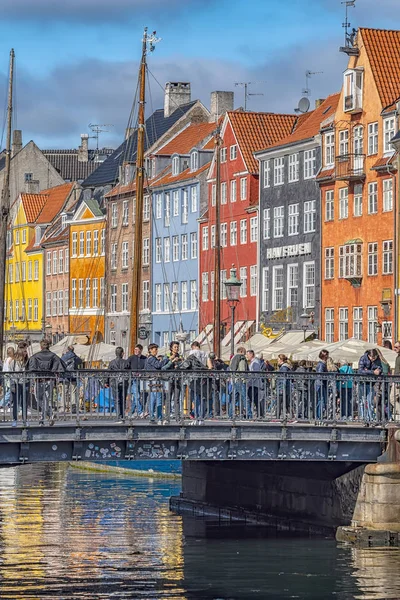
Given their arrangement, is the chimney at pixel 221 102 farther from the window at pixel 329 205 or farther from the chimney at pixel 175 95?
the window at pixel 329 205

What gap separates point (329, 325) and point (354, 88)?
34.5ft

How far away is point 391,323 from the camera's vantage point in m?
68.4

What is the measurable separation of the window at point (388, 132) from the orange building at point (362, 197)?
41 millimetres

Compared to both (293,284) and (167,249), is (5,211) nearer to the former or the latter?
(293,284)

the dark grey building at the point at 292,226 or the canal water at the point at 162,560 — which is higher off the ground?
the dark grey building at the point at 292,226

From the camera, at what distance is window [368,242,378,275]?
71.1 meters

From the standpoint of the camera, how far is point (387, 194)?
230 feet

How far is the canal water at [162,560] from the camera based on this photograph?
29441mm

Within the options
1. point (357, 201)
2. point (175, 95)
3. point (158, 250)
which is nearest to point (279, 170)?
point (357, 201)

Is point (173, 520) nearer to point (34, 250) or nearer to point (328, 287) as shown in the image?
point (328, 287)

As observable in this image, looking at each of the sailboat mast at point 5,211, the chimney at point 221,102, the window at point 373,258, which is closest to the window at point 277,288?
the window at point 373,258

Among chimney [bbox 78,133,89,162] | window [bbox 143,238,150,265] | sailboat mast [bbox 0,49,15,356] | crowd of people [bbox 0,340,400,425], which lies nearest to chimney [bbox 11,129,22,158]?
chimney [bbox 78,133,89,162]

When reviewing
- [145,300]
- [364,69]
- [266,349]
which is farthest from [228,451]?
[145,300]

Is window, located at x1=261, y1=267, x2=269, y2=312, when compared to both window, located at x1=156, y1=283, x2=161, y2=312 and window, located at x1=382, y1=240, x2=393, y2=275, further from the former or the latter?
window, located at x1=156, y1=283, x2=161, y2=312
